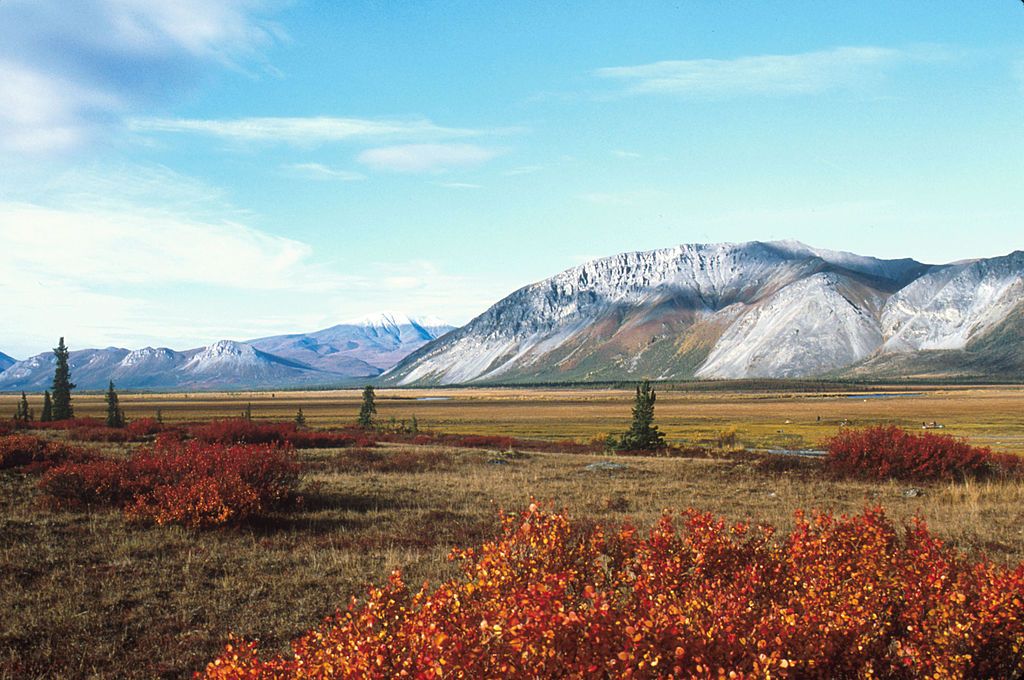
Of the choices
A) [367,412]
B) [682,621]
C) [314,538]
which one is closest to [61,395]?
[367,412]

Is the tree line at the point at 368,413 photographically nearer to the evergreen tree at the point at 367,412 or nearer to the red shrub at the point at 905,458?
the evergreen tree at the point at 367,412

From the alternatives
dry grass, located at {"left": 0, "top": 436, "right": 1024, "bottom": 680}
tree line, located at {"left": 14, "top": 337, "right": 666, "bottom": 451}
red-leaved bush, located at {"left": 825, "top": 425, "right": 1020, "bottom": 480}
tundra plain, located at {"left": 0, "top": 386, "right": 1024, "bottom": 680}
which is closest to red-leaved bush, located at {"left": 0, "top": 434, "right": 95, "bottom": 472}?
tundra plain, located at {"left": 0, "top": 386, "right": 1024, "bottom": 680}

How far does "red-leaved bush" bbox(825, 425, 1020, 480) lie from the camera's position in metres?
26.9

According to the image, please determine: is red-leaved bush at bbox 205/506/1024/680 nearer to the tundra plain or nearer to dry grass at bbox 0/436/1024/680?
the tundra plain

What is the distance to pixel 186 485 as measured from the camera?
56.6 feet

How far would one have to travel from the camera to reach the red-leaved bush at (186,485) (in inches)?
632

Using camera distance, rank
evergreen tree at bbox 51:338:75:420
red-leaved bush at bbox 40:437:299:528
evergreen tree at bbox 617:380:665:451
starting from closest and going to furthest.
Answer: red-leaved bush at bbox 40:437:299:528 → evergreen tree at bbox 617:380:665:451 → evergreen tree at bbox 51:338:75:420

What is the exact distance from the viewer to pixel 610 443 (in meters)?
45.8

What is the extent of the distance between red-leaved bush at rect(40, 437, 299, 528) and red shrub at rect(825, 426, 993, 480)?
21410 millimetres

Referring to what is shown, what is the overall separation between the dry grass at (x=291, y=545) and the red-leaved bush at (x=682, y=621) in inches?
182

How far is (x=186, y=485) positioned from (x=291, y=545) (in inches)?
161

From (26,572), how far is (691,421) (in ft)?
252

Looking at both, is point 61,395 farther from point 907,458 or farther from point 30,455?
point 907,458

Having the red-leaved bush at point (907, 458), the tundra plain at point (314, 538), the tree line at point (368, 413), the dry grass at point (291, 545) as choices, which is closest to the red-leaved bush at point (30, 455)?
the tundra plain at point (314, 538)
